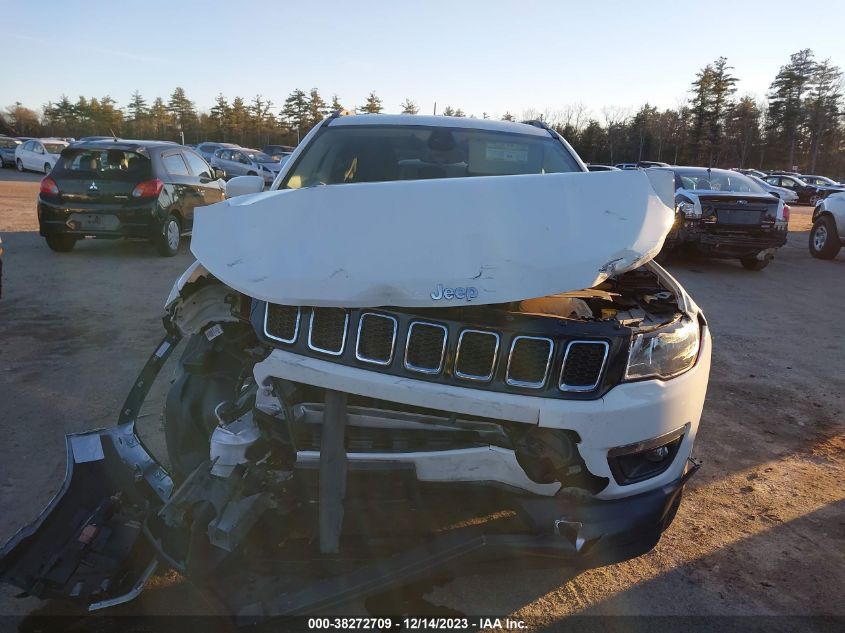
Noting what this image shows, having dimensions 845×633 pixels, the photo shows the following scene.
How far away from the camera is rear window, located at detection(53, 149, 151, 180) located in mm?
9133

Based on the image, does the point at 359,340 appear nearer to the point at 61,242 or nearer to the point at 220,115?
the point at 61,242

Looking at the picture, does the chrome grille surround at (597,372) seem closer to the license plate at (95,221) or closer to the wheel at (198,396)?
the wheel at (198,396)

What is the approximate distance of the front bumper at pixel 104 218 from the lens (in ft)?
29.8

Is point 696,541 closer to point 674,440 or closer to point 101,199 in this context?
point 674,440

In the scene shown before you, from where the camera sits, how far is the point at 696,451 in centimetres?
387

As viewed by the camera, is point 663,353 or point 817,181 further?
point 817,181

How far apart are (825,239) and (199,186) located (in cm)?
1195

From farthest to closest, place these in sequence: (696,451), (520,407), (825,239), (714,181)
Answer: (825,239) < (714,181) < (696,451) < (520,407)

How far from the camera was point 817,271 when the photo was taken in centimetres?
1144

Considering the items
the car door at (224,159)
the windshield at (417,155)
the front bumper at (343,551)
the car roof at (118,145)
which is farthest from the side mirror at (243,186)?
the car door at (224,159)

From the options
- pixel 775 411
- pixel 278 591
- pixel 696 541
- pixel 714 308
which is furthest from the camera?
pixel 714 308

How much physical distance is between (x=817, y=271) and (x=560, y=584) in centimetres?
1110

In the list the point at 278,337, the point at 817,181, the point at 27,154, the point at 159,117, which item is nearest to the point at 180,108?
the point at 159,117

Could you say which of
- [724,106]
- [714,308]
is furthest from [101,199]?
[724,106]
